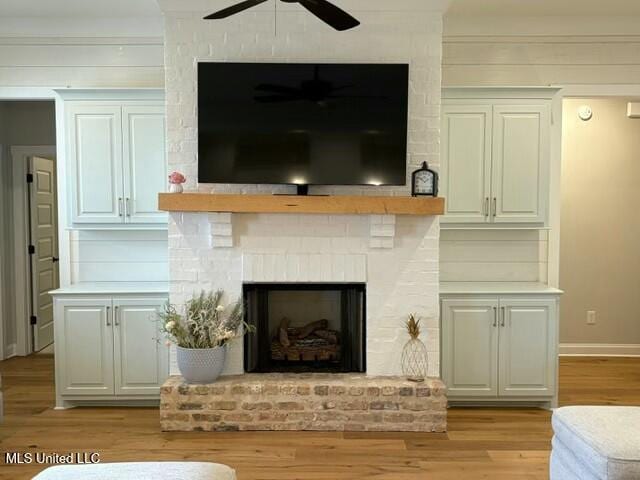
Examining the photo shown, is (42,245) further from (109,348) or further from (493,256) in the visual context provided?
(493,256)

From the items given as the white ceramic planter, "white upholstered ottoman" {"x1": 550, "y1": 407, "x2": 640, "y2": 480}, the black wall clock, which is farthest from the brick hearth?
the black wall clock

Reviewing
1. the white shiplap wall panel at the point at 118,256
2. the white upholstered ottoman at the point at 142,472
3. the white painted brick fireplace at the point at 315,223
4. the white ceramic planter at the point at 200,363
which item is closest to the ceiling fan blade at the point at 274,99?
the white painted brick fireplace at the point at 315,223

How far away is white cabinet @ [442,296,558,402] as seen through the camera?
3834 millimetres

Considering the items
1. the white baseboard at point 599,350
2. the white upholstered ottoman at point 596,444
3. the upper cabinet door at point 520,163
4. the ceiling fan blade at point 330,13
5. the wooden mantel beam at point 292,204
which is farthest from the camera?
the white baseboard at point 599,350

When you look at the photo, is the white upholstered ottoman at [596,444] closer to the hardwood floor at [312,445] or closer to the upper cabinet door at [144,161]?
the hardwood floor at [312,445]

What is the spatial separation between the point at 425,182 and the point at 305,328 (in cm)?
137

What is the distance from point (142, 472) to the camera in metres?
1.91

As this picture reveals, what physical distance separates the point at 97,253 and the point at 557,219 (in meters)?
3.74

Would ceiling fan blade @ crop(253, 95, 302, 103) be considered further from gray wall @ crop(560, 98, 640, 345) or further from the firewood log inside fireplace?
gray wall @ crop(560, 98, 640, 345)

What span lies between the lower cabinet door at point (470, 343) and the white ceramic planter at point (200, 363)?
5.28ft

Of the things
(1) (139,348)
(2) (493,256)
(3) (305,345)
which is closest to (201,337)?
(1) (139,348)

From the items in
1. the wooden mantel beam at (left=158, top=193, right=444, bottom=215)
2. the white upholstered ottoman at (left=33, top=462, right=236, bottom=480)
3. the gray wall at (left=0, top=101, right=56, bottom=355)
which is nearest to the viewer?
the white upholstered ottoman at (left=33, top=462, right=236, bottom=480)

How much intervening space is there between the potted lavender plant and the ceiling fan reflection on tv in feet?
4.62

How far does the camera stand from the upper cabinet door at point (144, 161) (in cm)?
397
